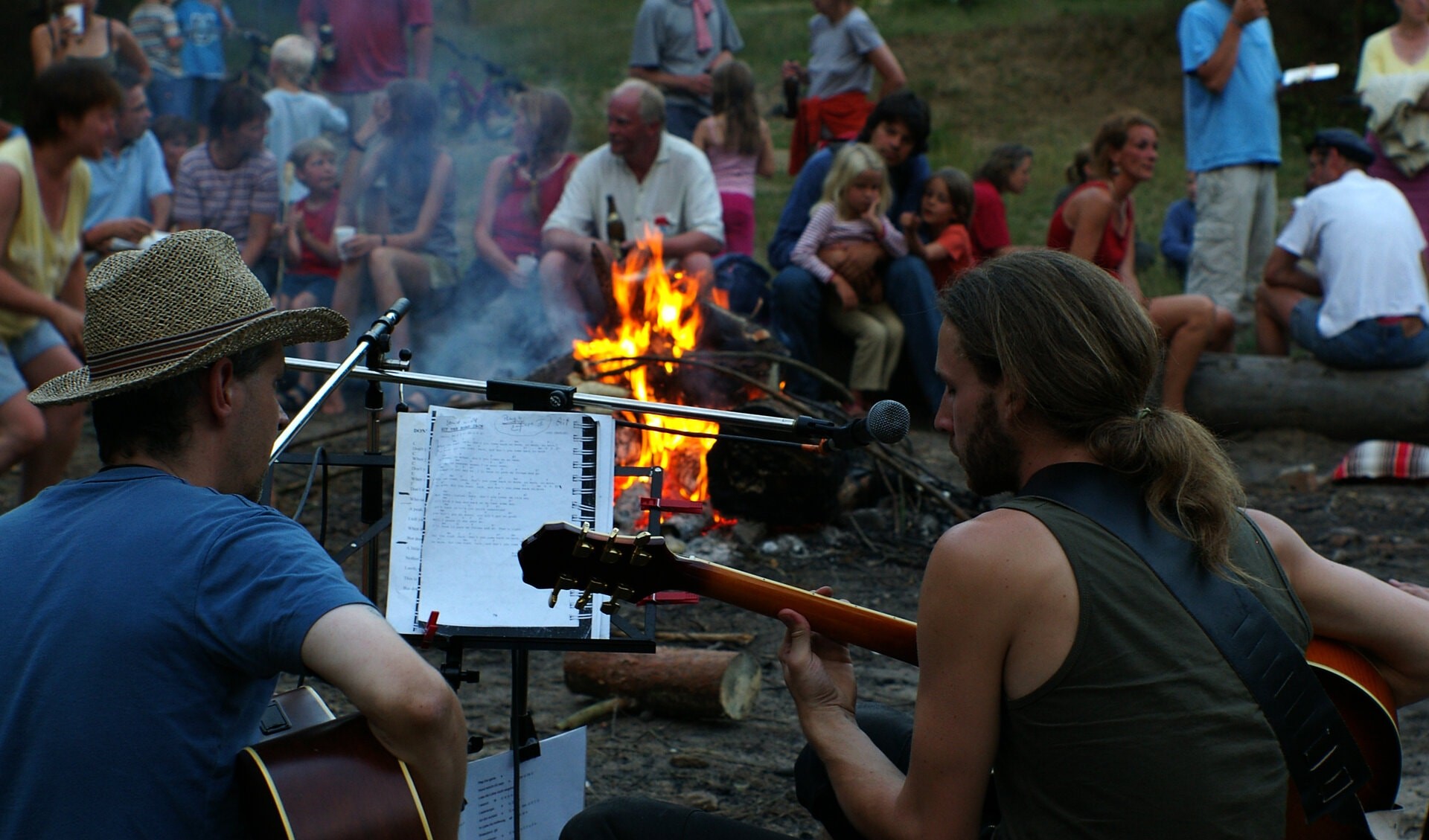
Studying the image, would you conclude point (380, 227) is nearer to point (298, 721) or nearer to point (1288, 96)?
point (298, 721)

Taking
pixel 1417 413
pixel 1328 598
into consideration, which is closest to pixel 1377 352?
pixel 1417 413

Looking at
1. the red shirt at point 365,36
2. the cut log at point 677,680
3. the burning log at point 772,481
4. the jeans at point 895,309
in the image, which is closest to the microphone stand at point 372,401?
the cut log at point 677,680

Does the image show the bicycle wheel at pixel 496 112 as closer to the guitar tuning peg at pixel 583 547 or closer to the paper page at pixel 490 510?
the paper page at pixel 490 510

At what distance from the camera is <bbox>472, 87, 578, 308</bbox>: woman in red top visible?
8469mm

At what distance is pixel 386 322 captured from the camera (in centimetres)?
281

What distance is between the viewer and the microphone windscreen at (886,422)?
2.47m

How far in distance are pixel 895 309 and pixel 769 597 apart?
18.6 ft

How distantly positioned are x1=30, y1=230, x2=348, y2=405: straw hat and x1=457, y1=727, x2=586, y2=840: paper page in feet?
3.64

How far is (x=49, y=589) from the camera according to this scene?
1897 mm

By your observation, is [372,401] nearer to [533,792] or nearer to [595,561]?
[595,561]

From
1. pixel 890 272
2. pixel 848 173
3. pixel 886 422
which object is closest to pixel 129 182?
pixel 848 173

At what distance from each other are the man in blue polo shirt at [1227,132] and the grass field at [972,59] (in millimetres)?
5910

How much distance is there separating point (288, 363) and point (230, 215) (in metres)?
6.67

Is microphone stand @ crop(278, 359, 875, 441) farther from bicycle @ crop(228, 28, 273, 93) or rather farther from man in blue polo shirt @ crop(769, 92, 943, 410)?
bicycle @ crop(228, 28, 273, 93)
